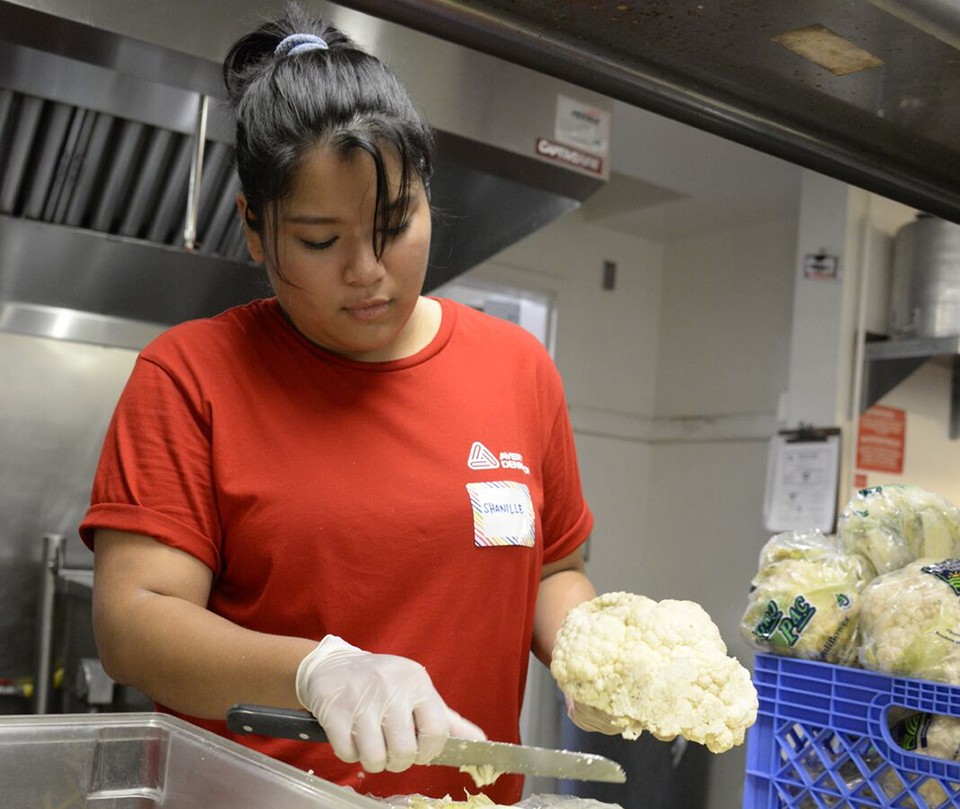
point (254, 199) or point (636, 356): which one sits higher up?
point (636, 356)

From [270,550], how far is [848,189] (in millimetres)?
3152

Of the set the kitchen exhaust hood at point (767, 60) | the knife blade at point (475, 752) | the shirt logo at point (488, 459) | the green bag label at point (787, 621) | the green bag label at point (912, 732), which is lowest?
the knife blade at point (475, 752)

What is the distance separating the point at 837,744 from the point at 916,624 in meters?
0.15

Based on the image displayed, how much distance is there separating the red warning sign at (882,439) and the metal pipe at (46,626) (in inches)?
106

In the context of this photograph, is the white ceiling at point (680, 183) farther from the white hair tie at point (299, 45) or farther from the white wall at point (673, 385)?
the white hair tie at point (299, 45)

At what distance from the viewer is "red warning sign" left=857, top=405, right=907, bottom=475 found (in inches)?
152

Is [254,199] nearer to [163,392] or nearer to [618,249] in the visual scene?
[163,392]

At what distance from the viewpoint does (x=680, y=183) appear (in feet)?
14.9

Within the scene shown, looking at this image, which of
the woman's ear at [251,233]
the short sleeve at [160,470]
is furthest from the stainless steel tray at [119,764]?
the woman's ear at [251,233]

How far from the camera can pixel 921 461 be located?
13.5 ft

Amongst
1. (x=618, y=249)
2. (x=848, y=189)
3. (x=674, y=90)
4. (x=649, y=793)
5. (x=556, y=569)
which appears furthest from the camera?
(x=618, y=249)

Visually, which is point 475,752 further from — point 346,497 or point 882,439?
point 882,439

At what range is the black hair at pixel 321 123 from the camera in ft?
3.80

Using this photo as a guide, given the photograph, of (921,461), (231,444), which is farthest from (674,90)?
(921,461)
